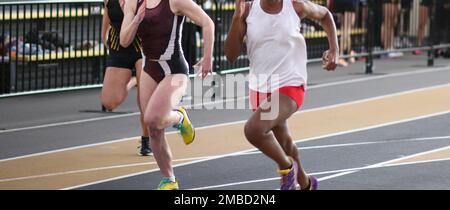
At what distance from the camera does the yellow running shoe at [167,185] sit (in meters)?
9.97

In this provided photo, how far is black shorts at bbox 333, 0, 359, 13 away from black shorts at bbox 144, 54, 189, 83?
11.9 m

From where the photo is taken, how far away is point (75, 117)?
51.3ft

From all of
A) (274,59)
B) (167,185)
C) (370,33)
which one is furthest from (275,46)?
(370,33)

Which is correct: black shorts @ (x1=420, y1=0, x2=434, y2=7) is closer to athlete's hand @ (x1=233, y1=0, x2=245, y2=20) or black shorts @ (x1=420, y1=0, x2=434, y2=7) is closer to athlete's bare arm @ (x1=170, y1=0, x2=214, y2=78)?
athlete's bare arm @ (x1=170, y1=0, x2=214, y2=78)

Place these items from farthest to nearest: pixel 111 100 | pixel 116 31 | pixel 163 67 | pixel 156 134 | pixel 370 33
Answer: pixel 370 33 → pixel 116 31 → pixel 111 100 → pixel 163 67 → pixel 156 134

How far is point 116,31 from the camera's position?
1205 cm

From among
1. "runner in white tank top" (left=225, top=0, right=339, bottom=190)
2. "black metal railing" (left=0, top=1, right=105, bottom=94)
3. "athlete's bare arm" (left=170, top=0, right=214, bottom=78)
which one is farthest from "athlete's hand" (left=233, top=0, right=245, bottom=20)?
"black metal railing" (left=0, top=1, right=105, bottom=94)

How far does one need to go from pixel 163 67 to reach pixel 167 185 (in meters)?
1.04

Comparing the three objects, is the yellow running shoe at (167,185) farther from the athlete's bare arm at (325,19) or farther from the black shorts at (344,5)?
the black shorts at (344,5)

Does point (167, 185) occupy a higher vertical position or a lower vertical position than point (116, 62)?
lower

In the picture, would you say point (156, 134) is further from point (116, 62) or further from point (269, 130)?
point (116, 62)

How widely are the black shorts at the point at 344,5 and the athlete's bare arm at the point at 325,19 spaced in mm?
12486

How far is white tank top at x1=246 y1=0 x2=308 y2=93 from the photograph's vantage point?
9.37 m
